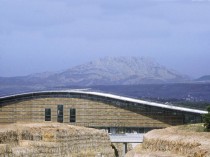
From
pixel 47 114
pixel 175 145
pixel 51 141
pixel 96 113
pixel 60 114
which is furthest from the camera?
pixel 47 114

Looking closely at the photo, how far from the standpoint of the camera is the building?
99.0m

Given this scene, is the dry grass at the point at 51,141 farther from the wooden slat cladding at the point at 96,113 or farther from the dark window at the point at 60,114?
the dark window at the point at 60,114

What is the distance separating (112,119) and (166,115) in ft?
26.3

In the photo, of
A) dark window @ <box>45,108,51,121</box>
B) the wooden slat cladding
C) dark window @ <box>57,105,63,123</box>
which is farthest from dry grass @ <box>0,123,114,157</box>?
dark window @ <box>45,108,51,121</box>

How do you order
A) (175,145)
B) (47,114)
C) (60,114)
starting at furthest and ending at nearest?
1. (47,114)
2. (60,114)
3. (175,145)

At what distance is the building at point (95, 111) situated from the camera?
3898 inches

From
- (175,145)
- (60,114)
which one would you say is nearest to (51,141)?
(175,145)

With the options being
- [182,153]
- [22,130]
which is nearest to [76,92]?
[22,130]

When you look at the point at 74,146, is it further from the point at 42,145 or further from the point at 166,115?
the point at 166,115

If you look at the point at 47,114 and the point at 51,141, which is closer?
the point at 51,141

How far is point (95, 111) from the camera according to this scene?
10206 centimetres

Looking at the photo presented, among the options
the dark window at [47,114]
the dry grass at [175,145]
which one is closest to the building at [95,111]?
the dark window at [47,114]

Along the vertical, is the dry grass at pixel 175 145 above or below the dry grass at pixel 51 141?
above

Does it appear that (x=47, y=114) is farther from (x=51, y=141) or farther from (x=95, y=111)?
(x=51, y=141)
